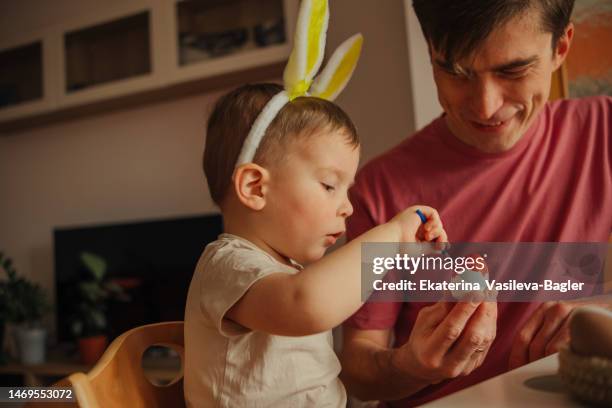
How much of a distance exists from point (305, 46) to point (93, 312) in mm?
2437

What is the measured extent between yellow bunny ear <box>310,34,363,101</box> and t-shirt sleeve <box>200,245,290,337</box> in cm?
34

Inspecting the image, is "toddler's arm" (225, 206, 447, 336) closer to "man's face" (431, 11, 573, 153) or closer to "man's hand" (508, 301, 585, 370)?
"man's hand" (508, 301, 585, 370)

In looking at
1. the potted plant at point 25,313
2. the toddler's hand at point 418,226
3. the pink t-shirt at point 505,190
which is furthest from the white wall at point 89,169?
the toddler's hand at point 418,226

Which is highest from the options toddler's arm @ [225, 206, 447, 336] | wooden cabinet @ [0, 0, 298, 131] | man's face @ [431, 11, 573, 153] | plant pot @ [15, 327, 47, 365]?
wooden cabinet @ [0, 0, 298, 131]

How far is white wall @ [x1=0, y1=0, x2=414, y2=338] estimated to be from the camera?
3.08m

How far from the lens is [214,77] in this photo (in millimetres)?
2727

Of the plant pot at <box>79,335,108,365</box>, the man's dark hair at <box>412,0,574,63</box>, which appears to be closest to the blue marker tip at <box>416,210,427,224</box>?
the man's dark hair at <box>412,0,574,63</box>

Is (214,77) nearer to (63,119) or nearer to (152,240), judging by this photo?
(152,240)

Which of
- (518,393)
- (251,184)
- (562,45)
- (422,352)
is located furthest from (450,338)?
(562,45)

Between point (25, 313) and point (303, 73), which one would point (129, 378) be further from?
point (25, 313)

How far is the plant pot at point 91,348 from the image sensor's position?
9.32 feet

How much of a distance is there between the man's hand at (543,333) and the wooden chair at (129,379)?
47 cm

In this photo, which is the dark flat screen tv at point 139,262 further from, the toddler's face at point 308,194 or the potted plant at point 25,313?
the toddler's face at point 308,194

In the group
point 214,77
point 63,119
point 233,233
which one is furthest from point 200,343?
point 63,119
